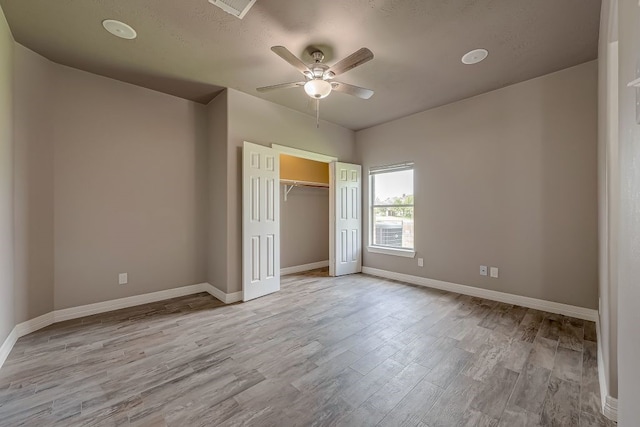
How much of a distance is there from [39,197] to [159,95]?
180cm

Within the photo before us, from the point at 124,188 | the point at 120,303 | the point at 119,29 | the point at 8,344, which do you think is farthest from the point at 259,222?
the point at 8,344

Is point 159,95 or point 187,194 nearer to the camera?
point 159,95

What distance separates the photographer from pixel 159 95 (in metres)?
3.57

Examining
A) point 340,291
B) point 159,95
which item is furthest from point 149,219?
point 340,291

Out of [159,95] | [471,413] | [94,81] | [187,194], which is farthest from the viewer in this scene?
[187,194]

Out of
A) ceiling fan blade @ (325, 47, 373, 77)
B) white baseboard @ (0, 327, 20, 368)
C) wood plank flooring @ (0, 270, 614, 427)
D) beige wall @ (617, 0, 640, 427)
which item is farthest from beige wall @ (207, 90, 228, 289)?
beige wall @ (617, 0, 640, 427)

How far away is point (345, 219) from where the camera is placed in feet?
15.9

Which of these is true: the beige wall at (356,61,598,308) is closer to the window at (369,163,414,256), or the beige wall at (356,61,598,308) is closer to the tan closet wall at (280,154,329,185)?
the window at (369,163,414,256)

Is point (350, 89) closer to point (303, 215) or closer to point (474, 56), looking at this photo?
point (474, 56)

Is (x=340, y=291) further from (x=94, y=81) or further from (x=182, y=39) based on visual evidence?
(x=94, y=81)

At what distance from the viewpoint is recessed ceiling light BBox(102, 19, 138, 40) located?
7.43 ft

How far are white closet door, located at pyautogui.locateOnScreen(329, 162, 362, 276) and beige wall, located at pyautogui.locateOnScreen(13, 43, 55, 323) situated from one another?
12.0 feet

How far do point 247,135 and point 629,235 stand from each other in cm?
367

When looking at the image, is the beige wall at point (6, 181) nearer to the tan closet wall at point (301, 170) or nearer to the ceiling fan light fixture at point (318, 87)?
the ceiling fan light fixture at point (318, 87)
